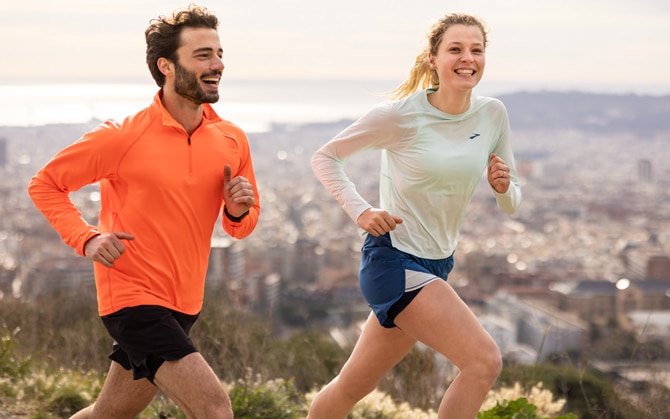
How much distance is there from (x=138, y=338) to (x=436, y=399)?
413 cm

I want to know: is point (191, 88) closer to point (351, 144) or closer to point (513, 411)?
point (351, 144)

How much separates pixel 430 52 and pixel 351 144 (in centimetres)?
55

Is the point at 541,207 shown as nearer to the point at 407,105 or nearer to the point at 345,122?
the point at 345,122

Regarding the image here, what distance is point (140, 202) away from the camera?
3.44 meters

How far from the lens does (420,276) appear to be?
375 centimetres

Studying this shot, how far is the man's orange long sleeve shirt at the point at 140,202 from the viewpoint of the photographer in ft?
11.2

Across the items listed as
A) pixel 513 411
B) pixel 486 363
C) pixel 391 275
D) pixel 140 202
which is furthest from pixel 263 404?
pixel 140 202

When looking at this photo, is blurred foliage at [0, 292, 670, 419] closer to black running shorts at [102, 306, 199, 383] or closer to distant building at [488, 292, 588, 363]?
black running shorts at [102, 306, 199, 383]

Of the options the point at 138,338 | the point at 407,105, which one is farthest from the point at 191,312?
the point at 407,105

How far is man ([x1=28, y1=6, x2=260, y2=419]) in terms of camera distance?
333 cm

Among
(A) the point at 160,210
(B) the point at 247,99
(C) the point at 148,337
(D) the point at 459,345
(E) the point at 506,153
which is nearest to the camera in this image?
(C) the point at 148,337

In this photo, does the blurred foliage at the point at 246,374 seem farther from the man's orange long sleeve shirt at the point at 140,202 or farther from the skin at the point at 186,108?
the man's orange long sleeve shirt at the point at 140,202

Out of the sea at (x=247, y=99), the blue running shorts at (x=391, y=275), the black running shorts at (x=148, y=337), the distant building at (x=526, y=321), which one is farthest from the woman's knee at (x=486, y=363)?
the sea at (x=247, y=99)

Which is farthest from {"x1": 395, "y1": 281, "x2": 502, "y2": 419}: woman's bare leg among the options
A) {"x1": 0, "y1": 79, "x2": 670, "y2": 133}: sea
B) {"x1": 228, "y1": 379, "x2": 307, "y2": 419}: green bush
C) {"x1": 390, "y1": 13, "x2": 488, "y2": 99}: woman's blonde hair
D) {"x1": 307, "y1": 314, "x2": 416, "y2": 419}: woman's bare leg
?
{"x1": 0, "y1": 79, "x2": 670, "y2": 133}: sea
